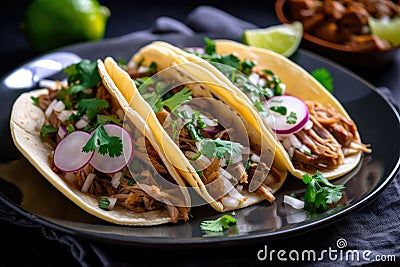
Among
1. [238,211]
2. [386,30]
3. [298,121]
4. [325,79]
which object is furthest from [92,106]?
[386,30]

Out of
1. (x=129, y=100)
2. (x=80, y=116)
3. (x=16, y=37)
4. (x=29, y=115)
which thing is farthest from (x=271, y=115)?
(x=16, y=37)

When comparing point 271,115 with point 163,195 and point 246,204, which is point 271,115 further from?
point 163,195

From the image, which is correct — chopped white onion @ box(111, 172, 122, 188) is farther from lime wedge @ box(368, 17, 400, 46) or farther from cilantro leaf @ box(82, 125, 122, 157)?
lime wedge @ box(368, 17, 400, 46)

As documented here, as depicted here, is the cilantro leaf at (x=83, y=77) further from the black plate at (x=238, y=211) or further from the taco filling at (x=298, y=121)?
the taco filling at (x=298, y=121)

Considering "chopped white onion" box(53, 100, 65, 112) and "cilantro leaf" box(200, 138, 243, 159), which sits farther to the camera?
"chopped white onion" box(53, 100, 65, 112)

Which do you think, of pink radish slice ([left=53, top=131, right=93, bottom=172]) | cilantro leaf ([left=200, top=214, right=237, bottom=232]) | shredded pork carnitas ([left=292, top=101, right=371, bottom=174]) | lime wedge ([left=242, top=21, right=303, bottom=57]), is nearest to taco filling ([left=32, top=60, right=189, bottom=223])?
pink radish slice ([left=53, top=131, right=93, bottom=172])

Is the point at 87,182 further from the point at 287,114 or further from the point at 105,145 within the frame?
the point at 287,114
